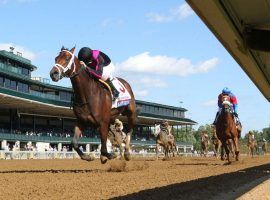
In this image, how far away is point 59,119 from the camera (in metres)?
66.3

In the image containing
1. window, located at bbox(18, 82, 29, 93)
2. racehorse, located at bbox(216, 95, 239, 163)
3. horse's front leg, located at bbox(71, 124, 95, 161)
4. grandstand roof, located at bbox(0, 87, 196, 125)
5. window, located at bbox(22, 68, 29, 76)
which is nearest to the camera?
horse's front leg, located at bbox(71, 124, 95, 161)

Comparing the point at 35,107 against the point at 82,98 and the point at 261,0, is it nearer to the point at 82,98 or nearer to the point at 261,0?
the point at 82,98

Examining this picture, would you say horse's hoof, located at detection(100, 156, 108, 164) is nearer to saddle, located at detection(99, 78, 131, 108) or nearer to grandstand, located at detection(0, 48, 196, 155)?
saddle, located at detection(99, 78, 131, 108)

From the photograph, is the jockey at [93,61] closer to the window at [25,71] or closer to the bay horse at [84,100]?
the bay horse at [84,100]

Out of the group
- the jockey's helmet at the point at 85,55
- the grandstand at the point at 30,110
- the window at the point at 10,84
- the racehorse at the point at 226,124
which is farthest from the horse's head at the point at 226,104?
the window at the point at 10,84

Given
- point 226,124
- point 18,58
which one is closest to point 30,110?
point 18,58

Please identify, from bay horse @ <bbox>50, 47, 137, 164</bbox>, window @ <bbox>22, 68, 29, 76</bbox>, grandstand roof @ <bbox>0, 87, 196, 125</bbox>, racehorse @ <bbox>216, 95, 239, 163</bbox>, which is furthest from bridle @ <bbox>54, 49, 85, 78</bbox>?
window @ <bbox>22, 68, 29, 76</bbox>

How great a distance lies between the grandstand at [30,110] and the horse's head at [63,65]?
114 feet

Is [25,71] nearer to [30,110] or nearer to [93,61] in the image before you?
[30,110]

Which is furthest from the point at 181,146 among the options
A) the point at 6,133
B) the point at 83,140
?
the point at 6,133

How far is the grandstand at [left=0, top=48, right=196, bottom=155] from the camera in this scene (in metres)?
51.6

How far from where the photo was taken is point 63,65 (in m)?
10.4

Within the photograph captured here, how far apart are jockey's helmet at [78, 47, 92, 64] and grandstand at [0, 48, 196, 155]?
34.1 meters

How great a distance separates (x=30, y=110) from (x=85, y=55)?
159 feet
